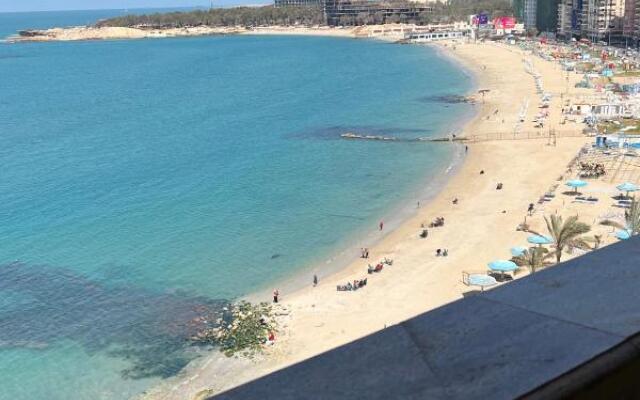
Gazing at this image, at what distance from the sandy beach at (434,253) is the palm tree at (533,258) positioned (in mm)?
337

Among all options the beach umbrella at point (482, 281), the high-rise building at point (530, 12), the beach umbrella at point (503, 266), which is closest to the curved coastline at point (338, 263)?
the beach umbrella at point (482, 281)

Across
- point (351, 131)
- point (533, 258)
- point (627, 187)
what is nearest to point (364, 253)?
point (533, 258)

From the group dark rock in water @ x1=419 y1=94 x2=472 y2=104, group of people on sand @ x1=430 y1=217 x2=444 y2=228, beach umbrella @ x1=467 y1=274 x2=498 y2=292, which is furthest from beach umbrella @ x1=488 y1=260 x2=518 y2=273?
dark rock in water @ x1=419 y1=94 x2=472 y2=104

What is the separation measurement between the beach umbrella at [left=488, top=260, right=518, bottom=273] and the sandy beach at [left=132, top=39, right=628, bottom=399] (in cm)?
36

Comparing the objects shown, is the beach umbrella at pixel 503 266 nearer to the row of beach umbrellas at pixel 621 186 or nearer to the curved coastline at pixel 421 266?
the curved coastline at pixel 421 266

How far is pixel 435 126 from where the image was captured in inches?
1992

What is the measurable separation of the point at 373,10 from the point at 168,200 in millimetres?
158982

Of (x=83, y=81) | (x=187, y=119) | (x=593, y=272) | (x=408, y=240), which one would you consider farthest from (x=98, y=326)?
(x=83, y=81)

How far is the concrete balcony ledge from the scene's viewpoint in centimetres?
142

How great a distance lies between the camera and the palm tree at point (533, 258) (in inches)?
762

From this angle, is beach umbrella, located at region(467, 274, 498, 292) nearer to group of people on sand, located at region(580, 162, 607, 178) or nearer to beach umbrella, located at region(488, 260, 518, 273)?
beach umbrella, located at region(488, 260, 518, 273)

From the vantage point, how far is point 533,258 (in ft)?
Result: 63.2

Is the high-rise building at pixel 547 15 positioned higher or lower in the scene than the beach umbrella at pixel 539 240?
higher

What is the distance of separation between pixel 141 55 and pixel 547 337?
14888cm
